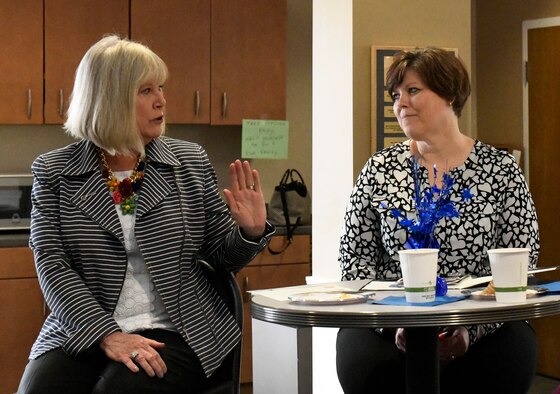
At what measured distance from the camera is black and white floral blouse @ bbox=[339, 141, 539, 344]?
2.46 metres

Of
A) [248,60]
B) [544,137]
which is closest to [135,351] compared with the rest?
[248,60]

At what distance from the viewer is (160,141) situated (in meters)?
2.47

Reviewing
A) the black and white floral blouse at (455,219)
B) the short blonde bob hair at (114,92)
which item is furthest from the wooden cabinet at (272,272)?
the short blonde bob hair at (114,92)

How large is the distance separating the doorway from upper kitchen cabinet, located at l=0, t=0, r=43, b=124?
255 cm

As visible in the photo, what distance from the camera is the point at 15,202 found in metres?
4.47

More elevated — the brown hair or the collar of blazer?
the brown hair

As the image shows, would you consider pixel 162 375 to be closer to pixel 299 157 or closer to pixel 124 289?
pixel 124 289

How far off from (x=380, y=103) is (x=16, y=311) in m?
1.93

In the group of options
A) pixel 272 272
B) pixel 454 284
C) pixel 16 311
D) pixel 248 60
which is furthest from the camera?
pixel 248 60

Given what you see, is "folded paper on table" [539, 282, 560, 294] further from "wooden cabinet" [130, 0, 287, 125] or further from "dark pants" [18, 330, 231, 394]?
"wooden cabinet" [130, 0, 287, 125]

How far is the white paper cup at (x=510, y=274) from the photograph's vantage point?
1909 millimetres

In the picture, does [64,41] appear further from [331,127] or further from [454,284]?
[454,284]

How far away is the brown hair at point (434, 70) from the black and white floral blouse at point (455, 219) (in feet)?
0.59

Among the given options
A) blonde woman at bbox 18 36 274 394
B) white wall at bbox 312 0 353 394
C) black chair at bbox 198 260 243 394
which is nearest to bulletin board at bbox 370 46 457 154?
white wall at bbox 312 0 353 394
